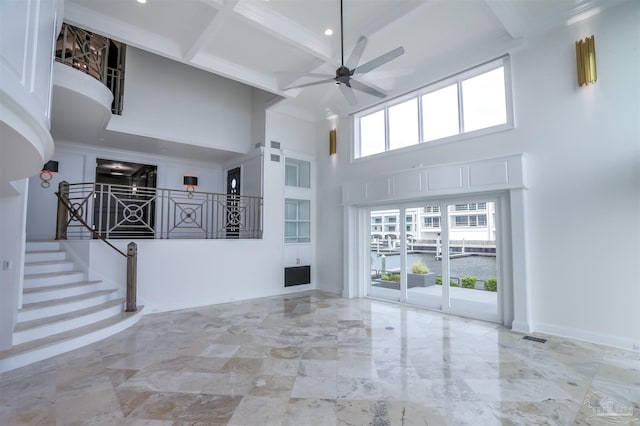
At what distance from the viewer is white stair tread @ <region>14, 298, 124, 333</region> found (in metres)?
3.83

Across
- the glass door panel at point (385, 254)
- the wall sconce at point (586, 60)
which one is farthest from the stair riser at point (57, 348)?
the wall sconce at point (586, 60)

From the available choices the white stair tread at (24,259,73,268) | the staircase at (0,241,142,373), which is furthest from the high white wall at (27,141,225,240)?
the white stair tread at (24,259,73,268)

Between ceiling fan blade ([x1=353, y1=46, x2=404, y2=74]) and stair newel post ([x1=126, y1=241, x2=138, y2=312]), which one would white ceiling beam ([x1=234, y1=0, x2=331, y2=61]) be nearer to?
ceiling fan blade ([x1=353, y1=46, x2=404, y2=74])

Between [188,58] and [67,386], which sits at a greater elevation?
[188,58]

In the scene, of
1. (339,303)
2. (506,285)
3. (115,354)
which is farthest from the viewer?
(339,303)

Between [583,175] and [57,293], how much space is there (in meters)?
7.53

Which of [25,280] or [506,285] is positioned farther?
[506,285]

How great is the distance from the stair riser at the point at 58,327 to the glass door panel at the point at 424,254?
5259mm

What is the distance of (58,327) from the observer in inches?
160

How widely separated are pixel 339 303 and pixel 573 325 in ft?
12.3

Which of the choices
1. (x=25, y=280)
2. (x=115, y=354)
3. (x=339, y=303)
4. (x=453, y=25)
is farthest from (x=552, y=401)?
(x=25, y=280)

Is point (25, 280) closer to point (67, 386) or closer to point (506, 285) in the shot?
point (67, 386)

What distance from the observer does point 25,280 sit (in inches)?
180

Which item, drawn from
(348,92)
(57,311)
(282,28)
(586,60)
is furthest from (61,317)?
(586,60)
